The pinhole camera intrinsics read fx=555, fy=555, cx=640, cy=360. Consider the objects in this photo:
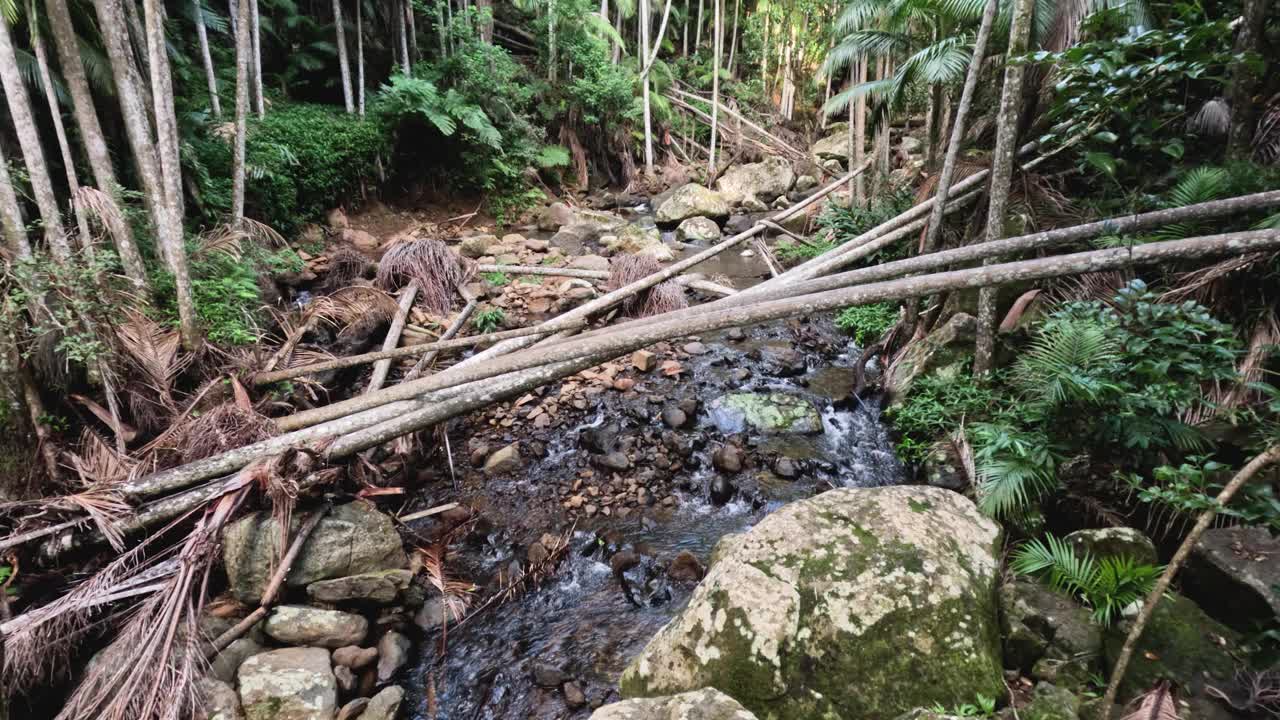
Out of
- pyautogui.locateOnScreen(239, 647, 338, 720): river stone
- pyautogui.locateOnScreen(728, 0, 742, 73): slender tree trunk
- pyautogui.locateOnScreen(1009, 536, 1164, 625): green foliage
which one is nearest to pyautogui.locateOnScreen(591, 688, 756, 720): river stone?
pyautogui.locateOnScreen(239, 647, 338, 720): river stone

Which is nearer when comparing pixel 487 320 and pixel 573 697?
pixel 573 697

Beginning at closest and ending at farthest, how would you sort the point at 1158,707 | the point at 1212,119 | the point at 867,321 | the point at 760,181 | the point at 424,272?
the point at 1158,707 < the point at 1212,119 < the point at 867,321 < the point at 424,272 < the point at 760,181

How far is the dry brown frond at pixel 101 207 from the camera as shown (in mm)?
4098

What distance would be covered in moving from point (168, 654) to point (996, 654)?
4.33 m

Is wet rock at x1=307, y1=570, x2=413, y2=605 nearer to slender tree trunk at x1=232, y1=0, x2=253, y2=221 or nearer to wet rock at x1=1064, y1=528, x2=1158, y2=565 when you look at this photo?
wet rock at x1=1064, y1=528, x2=1158, y2=565

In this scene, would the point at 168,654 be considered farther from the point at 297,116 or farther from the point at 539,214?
the point at 539,214

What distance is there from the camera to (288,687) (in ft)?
10.1

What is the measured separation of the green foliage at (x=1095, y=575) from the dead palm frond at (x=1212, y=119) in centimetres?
423

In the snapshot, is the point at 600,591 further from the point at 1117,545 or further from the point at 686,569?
the point at 1117,545

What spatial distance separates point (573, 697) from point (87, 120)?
18.1 ft

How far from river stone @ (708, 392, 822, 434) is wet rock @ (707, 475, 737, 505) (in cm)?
91

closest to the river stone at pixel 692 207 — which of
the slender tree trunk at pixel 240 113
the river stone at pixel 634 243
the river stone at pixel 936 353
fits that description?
the river stone at pixel 634 243

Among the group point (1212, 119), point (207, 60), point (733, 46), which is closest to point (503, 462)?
point (1212, 119)

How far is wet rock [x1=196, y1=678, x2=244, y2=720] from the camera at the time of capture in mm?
2924
